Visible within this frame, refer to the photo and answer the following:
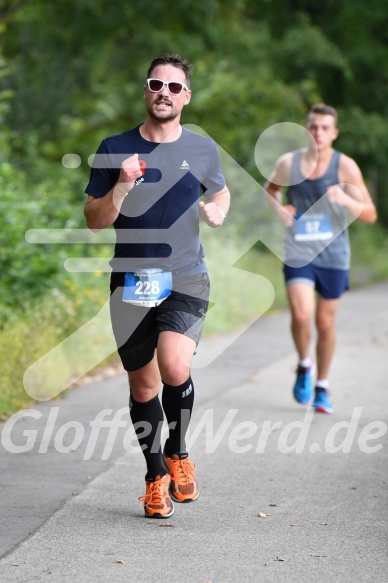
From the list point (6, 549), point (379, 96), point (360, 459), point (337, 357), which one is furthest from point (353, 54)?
point (6, 549)

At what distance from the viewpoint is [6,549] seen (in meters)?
5.12

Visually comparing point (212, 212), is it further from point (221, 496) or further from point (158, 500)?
point (221, 496)

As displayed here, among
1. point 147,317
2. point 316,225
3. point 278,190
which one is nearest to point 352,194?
point 316,225

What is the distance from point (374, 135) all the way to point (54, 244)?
17.7 meters

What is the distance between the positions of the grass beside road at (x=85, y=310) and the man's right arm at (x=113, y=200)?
308cm

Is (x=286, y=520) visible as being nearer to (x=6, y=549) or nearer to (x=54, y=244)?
(x=6, y=549)

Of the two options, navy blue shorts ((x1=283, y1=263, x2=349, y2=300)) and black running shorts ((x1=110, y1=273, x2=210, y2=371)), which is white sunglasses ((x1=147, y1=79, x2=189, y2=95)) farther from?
navy blue shorts ((x1=283, y1=263, x2=349, y2=300))

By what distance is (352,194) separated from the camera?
8875 mm

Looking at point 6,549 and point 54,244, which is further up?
point 54,244

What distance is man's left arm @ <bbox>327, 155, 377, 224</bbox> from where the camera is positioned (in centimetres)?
869

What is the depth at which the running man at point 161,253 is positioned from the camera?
564 cm

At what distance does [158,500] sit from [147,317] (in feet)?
2.85

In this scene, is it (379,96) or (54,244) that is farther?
(379,96)

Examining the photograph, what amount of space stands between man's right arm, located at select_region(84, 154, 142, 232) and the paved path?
4.60ft
